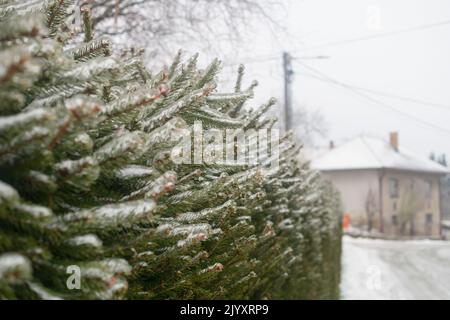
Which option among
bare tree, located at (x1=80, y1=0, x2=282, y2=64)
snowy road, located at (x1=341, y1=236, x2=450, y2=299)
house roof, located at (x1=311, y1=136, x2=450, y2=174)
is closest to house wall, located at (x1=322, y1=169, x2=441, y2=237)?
house roof, located at (x1=311, y1=136, x2=450, y2=174)

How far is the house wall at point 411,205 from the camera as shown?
1628 inches

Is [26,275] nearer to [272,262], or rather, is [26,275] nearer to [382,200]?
[272,262]

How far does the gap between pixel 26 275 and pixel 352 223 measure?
43353 millimetres

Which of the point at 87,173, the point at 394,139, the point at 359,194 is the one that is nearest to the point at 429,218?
the point at 394,139

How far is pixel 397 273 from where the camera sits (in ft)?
58.5

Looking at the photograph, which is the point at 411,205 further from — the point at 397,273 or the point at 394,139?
the point at 397,273

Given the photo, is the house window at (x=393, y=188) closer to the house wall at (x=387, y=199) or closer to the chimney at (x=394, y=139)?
the house wall at (x=387, y=199)

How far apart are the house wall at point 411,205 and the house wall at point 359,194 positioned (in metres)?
0.78

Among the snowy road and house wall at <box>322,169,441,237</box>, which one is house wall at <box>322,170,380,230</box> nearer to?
house wall at <box>322,169,441,237</box>

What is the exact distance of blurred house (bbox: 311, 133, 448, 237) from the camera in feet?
135

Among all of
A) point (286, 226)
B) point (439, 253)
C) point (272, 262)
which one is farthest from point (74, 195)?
point (439, 253)

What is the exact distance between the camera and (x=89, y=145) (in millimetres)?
1147

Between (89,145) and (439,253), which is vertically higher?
(89,145)

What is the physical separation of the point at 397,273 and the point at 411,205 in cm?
2527
